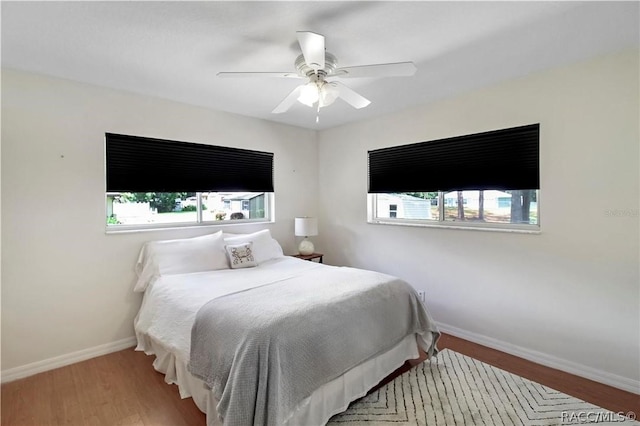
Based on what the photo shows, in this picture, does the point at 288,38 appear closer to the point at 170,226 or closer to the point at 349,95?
the point at 349,95

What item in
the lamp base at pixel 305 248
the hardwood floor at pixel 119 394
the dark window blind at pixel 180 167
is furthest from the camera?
the lamp base at pixel 305 248

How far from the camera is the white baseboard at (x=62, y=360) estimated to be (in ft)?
7.82

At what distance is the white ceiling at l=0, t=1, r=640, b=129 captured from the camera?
1.71m

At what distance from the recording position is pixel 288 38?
6.53ft

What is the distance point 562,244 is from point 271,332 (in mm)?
2376

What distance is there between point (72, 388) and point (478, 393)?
2.90m

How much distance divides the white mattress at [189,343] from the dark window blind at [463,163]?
1529mm

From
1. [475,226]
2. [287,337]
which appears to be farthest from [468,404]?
[475,226]

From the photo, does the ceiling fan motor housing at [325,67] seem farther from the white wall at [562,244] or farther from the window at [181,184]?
the window at [181,184]

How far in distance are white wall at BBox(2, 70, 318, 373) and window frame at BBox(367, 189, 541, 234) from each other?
2.35 m

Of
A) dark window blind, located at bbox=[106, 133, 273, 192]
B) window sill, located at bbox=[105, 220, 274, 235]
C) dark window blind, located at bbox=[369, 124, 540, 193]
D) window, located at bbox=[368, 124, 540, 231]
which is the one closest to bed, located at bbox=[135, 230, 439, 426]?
window sill, located at bbox=[105, 220, 274, 235]

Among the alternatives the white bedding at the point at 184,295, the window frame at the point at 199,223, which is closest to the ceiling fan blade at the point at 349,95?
the white bedding at the point at 184,295

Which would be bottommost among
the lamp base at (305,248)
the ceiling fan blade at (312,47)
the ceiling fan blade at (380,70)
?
the lamp base at (305,248)

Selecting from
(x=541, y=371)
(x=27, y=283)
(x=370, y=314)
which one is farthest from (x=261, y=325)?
(x=541, y=371)
